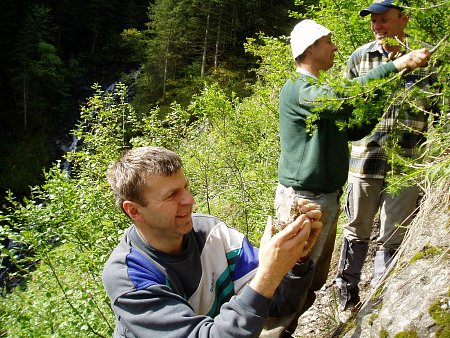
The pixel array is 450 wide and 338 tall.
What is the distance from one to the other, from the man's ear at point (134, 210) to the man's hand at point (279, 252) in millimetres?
519

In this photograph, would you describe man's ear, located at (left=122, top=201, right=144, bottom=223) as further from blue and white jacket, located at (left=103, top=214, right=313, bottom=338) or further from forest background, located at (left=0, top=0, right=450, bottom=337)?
forest background, located at (left=0, top=0, right=450, bottom=337)

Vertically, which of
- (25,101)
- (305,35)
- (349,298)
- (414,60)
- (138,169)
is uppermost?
(305,35)

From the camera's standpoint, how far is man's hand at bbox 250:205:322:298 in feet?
4.64

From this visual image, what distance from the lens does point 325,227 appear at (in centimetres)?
265

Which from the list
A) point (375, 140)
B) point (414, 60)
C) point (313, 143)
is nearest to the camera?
point (414, 60)

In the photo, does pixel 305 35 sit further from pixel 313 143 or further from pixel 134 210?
pixel 134 210

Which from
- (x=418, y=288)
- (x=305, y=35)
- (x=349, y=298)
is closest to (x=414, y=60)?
(x=418, y=288)

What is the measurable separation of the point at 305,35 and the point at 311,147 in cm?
66

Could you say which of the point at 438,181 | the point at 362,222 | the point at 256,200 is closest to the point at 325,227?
the point at 362,222

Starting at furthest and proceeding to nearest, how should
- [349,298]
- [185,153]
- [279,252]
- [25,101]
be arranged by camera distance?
[25,101] < [185,153] < [349,298] < [279,252]

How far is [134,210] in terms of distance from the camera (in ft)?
5.67

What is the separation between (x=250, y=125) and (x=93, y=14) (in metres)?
30.7

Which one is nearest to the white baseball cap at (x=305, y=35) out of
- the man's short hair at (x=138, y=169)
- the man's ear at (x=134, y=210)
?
the man's short hair at (x=138, y=169)

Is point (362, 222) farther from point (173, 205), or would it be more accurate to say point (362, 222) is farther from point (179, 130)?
point (179, 130)
